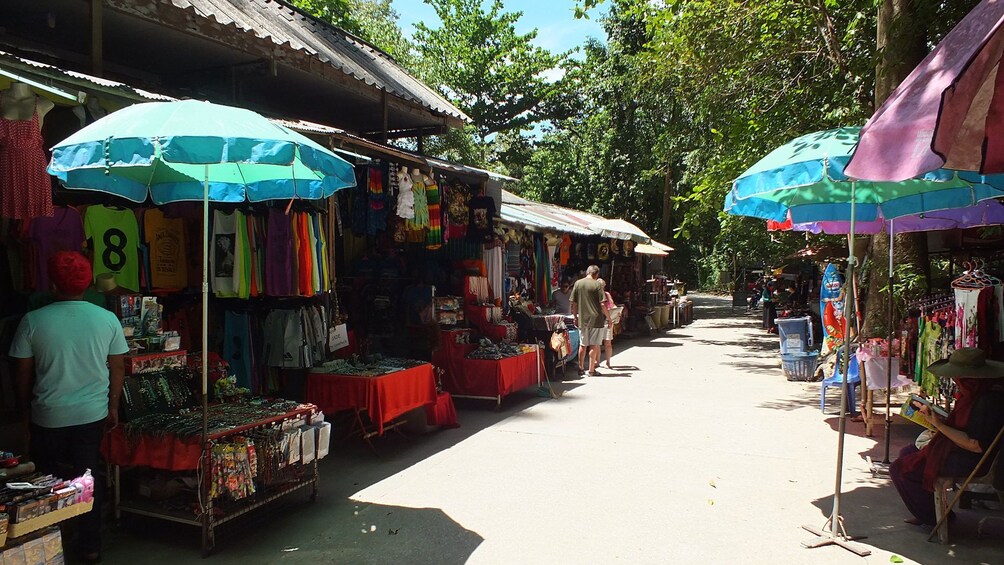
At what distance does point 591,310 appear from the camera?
11.4 metres

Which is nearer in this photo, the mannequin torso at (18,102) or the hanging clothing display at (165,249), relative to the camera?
the mannequin torso at (18,102)

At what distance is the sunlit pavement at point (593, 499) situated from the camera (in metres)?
4.27

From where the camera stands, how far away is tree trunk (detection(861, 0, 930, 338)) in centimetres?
766

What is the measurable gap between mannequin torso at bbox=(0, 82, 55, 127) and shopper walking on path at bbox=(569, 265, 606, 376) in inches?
351

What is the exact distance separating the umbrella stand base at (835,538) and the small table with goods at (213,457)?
3.83m

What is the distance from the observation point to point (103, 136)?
12.6 ft

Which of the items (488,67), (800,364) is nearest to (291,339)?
(800,364)

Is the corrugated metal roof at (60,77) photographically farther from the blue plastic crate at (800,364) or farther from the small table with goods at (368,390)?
the blue plastic crate at (800,364)

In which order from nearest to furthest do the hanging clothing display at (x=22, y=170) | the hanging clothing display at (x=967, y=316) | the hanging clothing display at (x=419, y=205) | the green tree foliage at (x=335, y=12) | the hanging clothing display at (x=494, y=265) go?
the hanging clothing display at (x=22, y=170)
the hanging clothing display at (x=967, y=316)
the hanging clothing display at (x=419, y=205)
the hanging clothing display at (x=494, y=265)
the green tree foliage at (x=335, y=12)

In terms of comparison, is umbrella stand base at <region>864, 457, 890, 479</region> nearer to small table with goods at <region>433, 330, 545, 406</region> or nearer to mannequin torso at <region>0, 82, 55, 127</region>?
small table with goods at <region>433, 330, 545, 406</region>

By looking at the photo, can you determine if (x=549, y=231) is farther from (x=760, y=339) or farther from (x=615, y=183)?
(x=615, y=183)

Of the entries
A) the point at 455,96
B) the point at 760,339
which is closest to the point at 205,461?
the point at 760,339

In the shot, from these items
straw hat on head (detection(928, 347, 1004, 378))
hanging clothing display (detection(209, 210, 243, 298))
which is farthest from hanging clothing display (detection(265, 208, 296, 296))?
straw hat on head (detection(928, 347, 1004, 378))

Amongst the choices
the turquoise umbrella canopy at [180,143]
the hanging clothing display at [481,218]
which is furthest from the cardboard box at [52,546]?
the hanging clothing display at [481,218]
